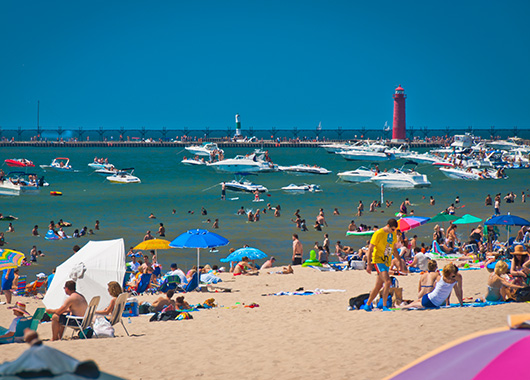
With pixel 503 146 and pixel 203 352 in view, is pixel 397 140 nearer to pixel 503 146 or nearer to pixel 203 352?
pixel 503 146

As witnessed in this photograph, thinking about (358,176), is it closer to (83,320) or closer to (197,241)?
(197,241)

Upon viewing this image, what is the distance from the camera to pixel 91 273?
11703 mm

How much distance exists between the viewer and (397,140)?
12938 cm

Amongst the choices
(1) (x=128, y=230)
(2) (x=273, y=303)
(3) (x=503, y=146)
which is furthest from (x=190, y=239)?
(3) (x=503, y=146)

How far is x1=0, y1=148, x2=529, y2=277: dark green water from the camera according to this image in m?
28.2

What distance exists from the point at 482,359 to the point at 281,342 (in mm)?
4933

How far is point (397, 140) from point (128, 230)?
103 m

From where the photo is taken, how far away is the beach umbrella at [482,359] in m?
4.41

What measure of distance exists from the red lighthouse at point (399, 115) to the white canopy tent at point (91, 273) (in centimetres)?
11470

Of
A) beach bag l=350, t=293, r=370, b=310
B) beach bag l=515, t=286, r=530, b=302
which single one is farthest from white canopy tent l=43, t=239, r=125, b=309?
beach bag l=515, t=286, r=530, b=302

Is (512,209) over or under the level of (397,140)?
under

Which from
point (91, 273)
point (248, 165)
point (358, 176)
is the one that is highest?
point (248, 165)

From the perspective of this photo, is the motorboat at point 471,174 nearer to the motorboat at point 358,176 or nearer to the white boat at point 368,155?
the motorboat at point 358,176

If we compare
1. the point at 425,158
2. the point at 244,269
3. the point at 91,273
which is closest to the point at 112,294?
the point at 91,273
